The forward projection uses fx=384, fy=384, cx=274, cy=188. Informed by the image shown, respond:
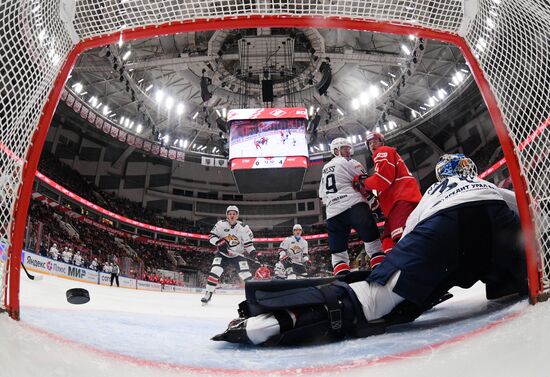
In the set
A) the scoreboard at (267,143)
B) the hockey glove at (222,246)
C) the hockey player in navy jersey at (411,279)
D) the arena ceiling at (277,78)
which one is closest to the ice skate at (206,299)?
the hockey glove at (222,246)

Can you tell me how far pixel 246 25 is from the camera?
1.96 metres

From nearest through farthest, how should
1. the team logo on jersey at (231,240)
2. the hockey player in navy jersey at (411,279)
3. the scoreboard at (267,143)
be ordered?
the hockey player in navy jersey at (411,279)
the team logo on jersey at (231,240)
the scoreboard at (267,143)

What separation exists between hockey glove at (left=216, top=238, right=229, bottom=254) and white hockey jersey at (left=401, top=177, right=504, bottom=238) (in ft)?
13.9

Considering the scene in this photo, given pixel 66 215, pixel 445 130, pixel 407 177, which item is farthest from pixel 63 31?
pixel 445 130

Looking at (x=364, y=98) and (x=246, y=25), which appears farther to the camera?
(x=364, y=98)

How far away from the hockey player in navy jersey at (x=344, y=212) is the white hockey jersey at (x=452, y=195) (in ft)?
5.16

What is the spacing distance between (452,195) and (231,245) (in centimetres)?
461

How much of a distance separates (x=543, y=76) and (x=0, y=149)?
253cm

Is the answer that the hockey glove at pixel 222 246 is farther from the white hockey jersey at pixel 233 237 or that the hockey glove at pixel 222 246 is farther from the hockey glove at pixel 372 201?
the hockey glove at pixel 372 201

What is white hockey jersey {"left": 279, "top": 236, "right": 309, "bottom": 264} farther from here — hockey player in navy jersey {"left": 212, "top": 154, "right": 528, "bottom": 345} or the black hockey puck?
hockey player in navy jersey {"left": 212, "top": 154, "right": 528, "bottom": 345}

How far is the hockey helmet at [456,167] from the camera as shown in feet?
6.65

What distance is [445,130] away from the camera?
2069cm

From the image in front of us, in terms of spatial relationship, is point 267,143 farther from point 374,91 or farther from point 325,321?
point 325,321

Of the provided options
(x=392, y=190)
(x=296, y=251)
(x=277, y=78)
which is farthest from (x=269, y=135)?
(x=392, y=190)
